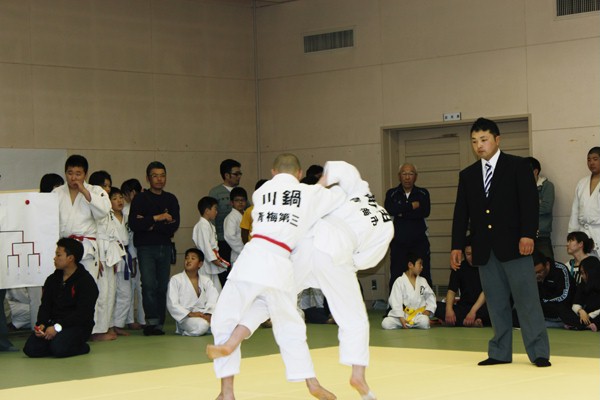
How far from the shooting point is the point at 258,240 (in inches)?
203

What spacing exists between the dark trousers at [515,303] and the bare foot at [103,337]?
397 centimetres

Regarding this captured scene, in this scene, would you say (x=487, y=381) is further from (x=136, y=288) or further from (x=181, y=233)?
(x=181, y=233)

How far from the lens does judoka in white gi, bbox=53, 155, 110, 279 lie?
343 inches

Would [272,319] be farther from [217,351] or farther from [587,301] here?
[587,301]

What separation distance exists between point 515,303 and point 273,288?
219cm

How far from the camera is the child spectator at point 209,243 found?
33.2 ft

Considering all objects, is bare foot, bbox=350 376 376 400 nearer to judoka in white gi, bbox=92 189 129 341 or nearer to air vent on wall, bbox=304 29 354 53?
judoka in white gi, bbox=92 189 129 341

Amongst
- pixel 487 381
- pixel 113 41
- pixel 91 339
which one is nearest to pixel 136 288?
pixel 91 339

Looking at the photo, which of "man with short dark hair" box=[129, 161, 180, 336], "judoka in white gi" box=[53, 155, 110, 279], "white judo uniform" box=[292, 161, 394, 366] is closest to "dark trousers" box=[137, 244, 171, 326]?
"man with short dark hair" box=[129, 161, 180, 336]

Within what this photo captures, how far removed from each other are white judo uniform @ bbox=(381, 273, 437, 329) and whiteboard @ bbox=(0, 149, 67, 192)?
4.13 m

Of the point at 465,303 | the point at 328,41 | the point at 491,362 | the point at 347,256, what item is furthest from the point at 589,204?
the point at 347,256

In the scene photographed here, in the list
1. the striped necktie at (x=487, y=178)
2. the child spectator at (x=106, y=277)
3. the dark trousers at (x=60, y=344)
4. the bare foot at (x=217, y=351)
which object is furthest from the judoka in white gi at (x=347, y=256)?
the child spectator at (x=106, y=277)

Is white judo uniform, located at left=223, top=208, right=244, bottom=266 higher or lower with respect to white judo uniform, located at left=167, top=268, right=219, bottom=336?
higher

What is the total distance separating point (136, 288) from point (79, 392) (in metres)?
4.59
